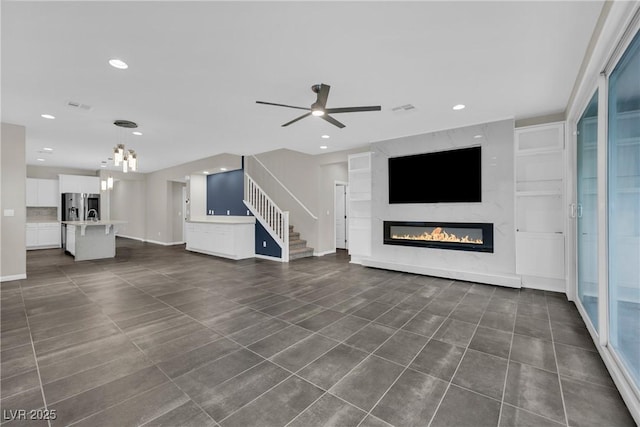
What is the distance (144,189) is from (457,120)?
38.8 ft

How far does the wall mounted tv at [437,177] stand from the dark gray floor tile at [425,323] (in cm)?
259

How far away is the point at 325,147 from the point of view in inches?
271

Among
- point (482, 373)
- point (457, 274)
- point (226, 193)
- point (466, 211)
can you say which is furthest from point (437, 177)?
point (226, 193)

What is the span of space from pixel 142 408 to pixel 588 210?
4.65m

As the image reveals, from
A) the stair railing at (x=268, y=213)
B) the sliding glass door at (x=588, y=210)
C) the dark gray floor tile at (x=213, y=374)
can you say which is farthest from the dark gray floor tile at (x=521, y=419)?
the stair railing at (x=268, y=213)

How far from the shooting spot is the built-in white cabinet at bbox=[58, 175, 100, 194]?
953 centimetres

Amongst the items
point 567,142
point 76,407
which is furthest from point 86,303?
point 567,142

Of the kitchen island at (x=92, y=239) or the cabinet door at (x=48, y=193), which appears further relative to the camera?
the cabinet door at (x=48, y=193)

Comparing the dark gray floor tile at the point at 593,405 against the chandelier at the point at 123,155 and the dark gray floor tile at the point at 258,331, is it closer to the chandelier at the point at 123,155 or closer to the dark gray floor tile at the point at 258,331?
the dark gray floor tile at the point at 258,331

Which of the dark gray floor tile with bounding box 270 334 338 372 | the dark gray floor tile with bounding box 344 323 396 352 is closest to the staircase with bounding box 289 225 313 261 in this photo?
the dark gray floor tile with bounding box 344 323 396 352

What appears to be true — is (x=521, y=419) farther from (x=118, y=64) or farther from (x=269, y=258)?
(x=269, y=258)

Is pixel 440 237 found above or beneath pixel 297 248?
above

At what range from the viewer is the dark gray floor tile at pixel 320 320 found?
3.04m

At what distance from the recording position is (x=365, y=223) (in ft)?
21.3
